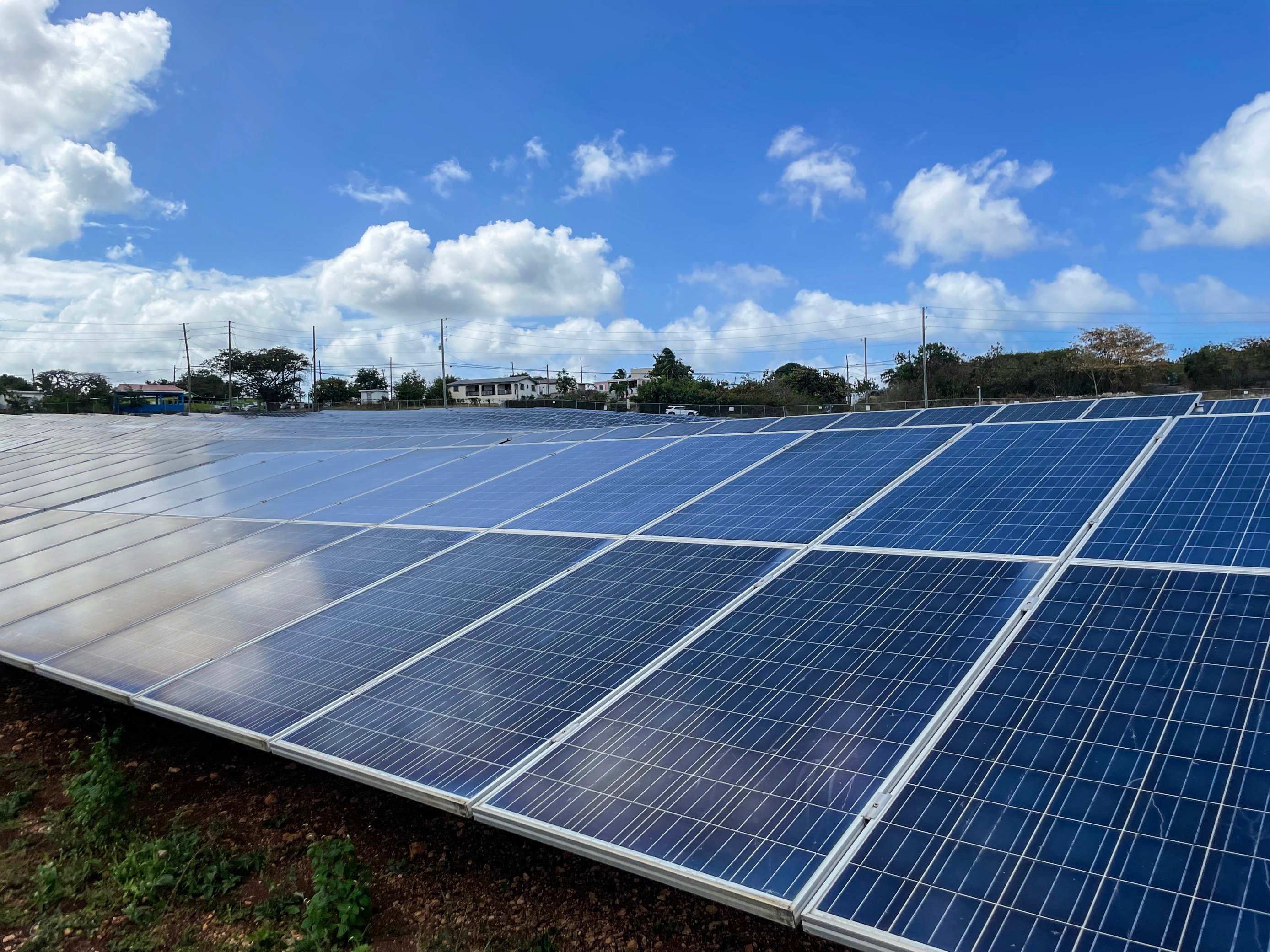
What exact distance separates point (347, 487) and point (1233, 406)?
18.0 m

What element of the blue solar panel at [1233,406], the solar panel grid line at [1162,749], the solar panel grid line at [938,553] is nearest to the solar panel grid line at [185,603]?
the solar panel grid line at [938,553]

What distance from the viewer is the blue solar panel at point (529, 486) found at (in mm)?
13781

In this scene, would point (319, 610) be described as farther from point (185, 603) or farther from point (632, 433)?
point (632, 433)

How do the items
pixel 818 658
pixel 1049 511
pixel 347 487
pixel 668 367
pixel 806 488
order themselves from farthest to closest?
1. pixel 668 367
2. pixel 347 487
3. pixel 806 488
4. pixel 1049 511
5. pixel 818 658

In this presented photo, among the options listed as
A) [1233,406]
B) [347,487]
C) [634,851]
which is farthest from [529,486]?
[1233,406]

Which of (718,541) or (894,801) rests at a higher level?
(718,541)

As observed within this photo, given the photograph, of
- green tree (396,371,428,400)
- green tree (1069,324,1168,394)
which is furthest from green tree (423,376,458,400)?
green tree (1069,324,1168,394)

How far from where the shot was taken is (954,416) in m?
15.4

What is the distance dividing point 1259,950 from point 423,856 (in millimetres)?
7281

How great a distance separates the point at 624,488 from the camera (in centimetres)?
1405

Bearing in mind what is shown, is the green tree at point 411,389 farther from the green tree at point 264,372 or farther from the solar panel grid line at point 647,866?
the solar panel grid line at point 647,866

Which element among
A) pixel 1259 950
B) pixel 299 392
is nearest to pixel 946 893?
pixel 1259 950

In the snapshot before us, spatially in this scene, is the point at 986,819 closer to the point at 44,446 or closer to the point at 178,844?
the point at 178,844

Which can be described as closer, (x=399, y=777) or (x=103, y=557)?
(x=399, y=777)
